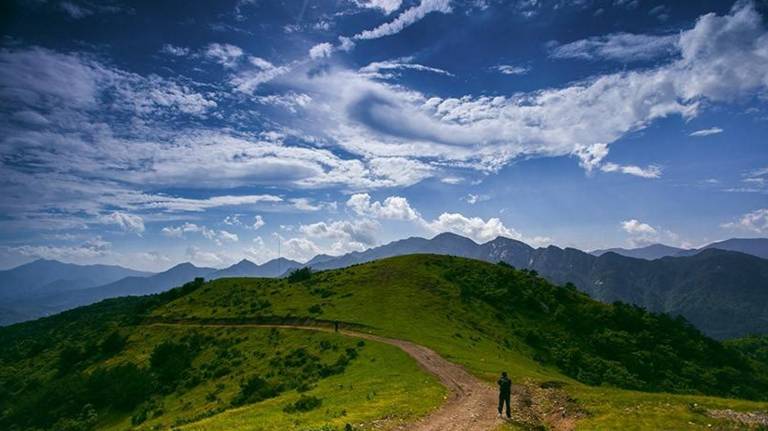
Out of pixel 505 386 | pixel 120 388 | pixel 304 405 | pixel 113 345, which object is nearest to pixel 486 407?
pixel 505 386

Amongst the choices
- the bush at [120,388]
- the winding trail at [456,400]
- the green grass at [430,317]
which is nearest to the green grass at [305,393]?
the winding trail at [456,400]

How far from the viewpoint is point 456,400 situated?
3131 centimetres

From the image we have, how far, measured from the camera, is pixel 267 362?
171 feet

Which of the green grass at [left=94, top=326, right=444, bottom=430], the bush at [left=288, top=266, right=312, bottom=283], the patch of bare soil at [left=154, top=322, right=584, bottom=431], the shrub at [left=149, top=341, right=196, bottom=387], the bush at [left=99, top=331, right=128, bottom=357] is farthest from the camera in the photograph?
the bush at [left=288, top=266, right=312, bottom=283]

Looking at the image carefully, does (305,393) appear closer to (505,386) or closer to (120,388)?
(505,386)

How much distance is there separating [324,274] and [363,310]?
3639 centimetres

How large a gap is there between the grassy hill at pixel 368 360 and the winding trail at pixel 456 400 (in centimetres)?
123

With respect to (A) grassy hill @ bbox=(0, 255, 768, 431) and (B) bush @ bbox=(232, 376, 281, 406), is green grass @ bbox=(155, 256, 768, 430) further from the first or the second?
(B) bush @ bbox=(232, 376, 281, 406)

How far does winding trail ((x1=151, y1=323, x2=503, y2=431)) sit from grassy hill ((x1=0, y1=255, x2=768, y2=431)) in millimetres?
1229

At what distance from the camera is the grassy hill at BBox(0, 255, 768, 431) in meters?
29.8

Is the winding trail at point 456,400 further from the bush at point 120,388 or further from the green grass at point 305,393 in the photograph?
the bush at point 120,388

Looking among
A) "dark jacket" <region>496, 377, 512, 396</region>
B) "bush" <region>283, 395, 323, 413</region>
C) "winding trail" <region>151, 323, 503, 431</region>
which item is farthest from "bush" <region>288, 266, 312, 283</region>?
"dark jacket" <region>496, 377, 512, 396</region>

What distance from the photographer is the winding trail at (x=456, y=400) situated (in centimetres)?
2567

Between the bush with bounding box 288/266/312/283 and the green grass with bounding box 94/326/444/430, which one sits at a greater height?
the bush with bounding box 288/266/312/283
